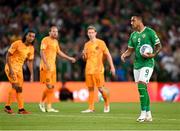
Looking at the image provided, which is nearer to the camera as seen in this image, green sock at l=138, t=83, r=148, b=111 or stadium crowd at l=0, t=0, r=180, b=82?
green sock at l=138, t=83, r=148, b=111

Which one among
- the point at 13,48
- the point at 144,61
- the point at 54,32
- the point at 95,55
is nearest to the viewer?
the point at 144,61

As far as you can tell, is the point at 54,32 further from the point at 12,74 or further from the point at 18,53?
the point at 12,74

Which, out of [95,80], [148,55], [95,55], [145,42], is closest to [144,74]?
[148,55]

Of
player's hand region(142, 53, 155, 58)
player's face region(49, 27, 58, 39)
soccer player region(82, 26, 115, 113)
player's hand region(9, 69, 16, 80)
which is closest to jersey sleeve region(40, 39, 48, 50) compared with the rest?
player's face region(49, 27, 58, 39)

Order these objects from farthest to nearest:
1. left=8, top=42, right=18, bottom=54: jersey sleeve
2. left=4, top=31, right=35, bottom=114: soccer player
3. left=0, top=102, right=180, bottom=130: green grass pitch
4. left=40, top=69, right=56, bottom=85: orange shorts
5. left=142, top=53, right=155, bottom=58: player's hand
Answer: left=40, top=69, right=56, bottom=85: orange shorts, left=8, top=42, right=18, bottom=54: jersey sleeve, left=4, top=31, right=35, bottom=114: soccer player, left=142, top=53, right=155, bottom=58: player's hand, left=0, top=102, right=180, bottom=130: green grass pitch

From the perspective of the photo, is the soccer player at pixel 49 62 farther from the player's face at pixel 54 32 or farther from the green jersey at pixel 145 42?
the green jersey at pixel 145 42

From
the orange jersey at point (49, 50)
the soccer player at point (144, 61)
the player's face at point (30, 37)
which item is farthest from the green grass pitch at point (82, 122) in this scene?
the orange jersey at point (49, 50)

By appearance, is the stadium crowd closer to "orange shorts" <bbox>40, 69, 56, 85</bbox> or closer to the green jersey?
"orange shorts" <bbox>40, 69, 56, 85</bbox>

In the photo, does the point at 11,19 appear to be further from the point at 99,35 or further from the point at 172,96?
the point at 172,96

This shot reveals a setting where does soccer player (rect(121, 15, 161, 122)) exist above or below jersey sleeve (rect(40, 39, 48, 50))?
below

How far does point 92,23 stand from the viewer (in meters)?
35.5

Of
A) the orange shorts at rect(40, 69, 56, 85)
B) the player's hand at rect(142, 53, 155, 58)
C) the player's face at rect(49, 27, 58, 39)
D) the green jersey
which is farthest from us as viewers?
the orange shorts at rect(40, 69, 56, 85)

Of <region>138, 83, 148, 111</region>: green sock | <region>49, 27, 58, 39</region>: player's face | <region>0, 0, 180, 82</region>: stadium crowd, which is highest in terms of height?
<region>0, 0, 180, 82</region>: stadium crowd

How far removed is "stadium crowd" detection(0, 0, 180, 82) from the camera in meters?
33.0
